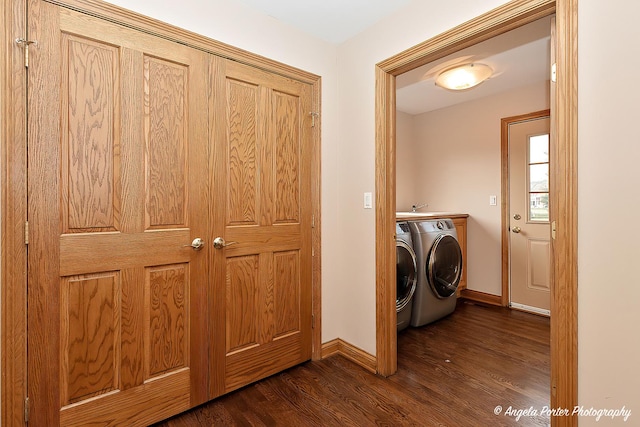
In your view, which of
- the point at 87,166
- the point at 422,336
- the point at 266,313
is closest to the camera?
the point at 87,166

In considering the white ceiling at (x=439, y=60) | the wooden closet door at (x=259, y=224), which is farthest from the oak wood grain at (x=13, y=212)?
the white ceiling at (x=439, y=60)

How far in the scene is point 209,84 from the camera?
73.0 inches

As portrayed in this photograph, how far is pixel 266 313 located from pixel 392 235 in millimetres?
990

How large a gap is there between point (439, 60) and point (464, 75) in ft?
0.85

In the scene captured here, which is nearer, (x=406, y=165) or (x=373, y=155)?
(x=373, y=155)

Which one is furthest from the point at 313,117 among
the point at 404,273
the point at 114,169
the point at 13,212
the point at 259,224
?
the point at 13,212

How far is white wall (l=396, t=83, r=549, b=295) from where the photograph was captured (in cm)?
370

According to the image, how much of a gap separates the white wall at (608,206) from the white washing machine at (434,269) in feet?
5.38

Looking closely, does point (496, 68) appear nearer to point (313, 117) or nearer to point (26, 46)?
point (313, 117)

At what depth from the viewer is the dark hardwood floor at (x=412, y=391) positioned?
171 cm

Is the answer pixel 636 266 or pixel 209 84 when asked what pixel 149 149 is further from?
pixel 636 266

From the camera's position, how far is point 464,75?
2875 millimetres

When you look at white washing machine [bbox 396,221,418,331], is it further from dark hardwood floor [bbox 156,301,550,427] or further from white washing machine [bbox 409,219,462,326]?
dark hardwood floor [bbox 156,301,550,427]

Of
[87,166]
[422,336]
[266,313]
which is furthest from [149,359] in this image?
[422,336]
